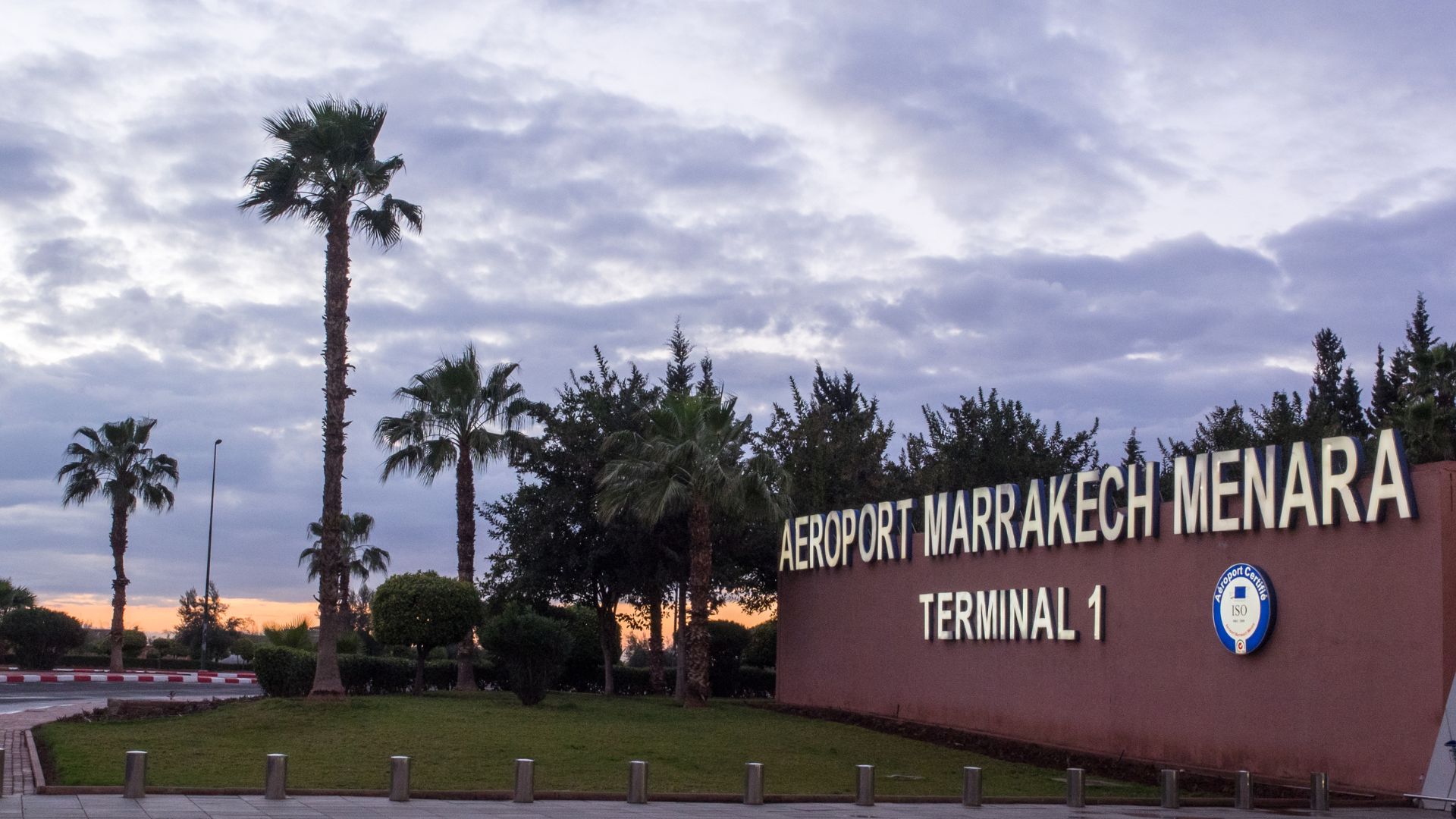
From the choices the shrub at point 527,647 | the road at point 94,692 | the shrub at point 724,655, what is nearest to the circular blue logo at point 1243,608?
the shrub at point 527,647

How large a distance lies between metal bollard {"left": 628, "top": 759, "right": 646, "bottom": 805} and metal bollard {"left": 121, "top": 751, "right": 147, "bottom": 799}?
5332 mm

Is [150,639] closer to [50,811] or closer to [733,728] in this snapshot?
[733,728]

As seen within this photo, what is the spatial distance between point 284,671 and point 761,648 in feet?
56.4

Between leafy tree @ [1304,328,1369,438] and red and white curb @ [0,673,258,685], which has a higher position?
leafy tree @ [1304,328,1369,438]

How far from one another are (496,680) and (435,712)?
12.0 meters

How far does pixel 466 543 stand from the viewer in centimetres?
3384

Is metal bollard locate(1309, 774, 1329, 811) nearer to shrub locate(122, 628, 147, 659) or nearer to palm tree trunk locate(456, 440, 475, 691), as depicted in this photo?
palm tree trunk locate(456, 440, 475, 691)

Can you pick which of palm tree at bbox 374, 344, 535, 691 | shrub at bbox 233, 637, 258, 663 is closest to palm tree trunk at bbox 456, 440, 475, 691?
palm tree at bbox 374, 344, 535, 691

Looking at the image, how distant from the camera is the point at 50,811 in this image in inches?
489

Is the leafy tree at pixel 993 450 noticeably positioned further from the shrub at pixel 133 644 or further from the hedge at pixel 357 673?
the shrub at pixel 133 644

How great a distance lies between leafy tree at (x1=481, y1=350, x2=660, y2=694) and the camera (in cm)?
3503

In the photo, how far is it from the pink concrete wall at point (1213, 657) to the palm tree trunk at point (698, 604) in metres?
4.26

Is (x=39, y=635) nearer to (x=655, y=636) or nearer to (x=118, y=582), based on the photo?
(x=118, y=582)

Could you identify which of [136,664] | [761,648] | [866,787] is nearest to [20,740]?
[866,787]
